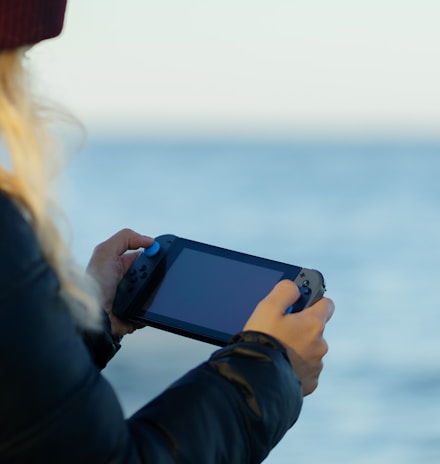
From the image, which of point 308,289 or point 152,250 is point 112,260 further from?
point 308,289

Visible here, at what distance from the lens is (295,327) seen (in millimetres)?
952

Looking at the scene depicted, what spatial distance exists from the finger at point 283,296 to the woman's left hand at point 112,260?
259 mm

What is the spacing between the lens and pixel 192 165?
753 centimetres

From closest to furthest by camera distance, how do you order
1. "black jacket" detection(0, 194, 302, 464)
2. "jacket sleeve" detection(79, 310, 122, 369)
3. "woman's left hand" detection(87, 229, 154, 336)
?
"black jacket" detection(0, 194, 302, 464) < "jacket sleeve" detection(79, 310, 122, 369) < "woman's left hand" detection(87, 229, 154, 336)

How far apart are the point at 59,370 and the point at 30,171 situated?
138 mm

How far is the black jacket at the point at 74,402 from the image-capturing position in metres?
0.74

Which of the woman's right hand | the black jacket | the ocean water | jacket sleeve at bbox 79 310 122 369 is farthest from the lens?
the ocean water

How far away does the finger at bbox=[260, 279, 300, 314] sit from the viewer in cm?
97

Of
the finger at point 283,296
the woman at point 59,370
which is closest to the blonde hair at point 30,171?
the woman at point 59,370

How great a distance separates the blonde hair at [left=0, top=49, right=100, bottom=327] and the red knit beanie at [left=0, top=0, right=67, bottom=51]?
0.06 feet

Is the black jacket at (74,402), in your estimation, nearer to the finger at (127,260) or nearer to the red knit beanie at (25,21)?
the red knit beanie at (25,21)

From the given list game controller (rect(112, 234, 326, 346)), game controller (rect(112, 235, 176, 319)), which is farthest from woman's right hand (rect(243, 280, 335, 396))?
game controller (rect(112, 235, 176, 319))

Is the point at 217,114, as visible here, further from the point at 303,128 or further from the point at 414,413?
the point at 414,413

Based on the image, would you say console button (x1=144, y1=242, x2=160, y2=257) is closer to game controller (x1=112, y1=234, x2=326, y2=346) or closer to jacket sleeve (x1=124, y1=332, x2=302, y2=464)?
game controller (x1=112, y1=234, x2=326, y2=346)
